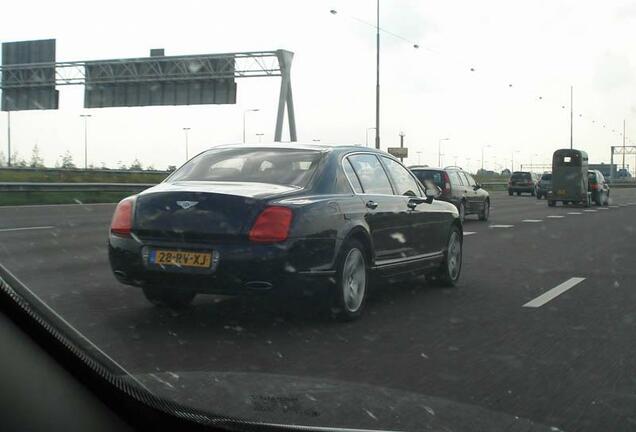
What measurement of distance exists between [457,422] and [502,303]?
181 inches

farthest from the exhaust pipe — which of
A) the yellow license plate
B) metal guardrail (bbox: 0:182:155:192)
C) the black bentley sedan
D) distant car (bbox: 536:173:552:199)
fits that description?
distant car (bbox: 536:173:552:199)

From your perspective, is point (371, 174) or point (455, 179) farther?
point (455, 179)

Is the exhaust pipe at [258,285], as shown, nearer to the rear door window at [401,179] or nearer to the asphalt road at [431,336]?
the asphalt road at [431,336]

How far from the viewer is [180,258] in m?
5.71

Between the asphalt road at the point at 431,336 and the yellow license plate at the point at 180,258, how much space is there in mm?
499

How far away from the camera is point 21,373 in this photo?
229 cm

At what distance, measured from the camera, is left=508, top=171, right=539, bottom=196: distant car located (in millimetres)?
56312

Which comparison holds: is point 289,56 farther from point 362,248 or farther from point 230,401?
point 230,401

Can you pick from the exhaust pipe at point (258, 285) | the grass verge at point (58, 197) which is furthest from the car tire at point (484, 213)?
the exhaust pipe at point (258, 285)

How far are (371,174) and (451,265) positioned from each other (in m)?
1.97

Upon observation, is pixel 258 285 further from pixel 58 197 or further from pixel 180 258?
pixel 58 197

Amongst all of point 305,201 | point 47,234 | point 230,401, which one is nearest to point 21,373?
point 230,401

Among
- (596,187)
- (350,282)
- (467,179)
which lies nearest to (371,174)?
(350,282)

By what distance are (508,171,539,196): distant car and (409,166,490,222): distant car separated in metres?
34.2
